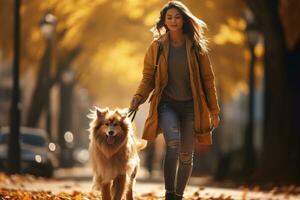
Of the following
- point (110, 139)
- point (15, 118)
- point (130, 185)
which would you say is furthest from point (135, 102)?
point (15, 118)

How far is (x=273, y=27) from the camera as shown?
2333cm

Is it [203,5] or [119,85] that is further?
[119,85]

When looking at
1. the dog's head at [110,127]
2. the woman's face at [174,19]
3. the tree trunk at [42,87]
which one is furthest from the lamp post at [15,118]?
the woman's face at [174,19]

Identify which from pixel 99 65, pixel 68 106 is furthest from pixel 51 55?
pixel 68 106

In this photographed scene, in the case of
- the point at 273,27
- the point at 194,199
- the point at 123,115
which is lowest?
the point at 194,199

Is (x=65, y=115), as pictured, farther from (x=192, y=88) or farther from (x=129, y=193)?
(x=192, y=88)

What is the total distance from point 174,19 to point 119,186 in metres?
1.94

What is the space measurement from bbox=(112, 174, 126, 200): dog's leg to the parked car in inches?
661

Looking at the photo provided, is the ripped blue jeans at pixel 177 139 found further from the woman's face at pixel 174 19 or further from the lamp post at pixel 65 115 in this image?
A: the lamp post at pixel 65 115

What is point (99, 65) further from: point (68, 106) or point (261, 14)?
point (261, 14)

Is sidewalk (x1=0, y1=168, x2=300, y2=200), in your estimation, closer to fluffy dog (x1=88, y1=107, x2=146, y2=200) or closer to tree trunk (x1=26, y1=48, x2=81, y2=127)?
fluffy dog (x1=88, y1=107, x2=146, y2=200)

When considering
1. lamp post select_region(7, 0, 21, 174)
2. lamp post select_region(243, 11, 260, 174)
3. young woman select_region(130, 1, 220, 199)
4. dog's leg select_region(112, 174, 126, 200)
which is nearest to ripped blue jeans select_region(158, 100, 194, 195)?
young woman select_region(130, 1, 220, 199)

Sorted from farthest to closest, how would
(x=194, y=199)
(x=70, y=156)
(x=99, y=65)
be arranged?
(x=70, y=156), (x=99, y=65), (x=194, y=199)

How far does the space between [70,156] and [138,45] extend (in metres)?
12.7
